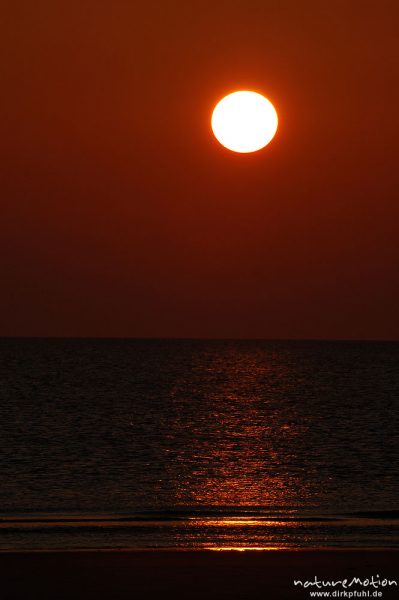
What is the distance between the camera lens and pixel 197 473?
33.1m

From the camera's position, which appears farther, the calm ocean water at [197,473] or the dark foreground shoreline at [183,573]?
the calm ocean water at [197,473]

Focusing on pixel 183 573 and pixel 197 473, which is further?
pixel 197 473

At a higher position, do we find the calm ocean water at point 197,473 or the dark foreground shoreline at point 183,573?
the calm ocean water at point 197,473

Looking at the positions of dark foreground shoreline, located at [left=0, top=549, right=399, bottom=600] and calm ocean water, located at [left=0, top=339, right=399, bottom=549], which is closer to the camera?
dark foreground shoreline, located at [left=0, top=549, right=399, bottom=600]

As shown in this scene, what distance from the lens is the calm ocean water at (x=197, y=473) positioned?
67.4ft

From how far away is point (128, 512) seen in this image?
24.2 meters

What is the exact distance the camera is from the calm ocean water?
2055 cm

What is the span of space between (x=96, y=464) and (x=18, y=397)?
48267mm

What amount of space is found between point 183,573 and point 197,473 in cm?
1830

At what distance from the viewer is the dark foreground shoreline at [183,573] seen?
44.4 feet

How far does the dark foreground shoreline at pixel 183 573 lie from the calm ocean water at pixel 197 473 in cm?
201

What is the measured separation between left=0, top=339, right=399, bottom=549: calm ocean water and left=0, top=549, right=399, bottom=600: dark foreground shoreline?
2.01 metres

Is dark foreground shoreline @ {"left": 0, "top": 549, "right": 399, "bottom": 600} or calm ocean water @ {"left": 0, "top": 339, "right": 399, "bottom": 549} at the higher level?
calm ocean water @ {"left": 0, "top": 339, "right": 399, "bottom": 549}

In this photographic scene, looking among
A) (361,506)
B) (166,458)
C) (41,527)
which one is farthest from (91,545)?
(166,458)
